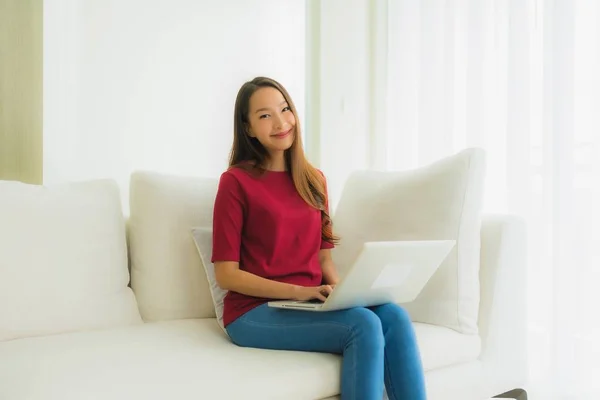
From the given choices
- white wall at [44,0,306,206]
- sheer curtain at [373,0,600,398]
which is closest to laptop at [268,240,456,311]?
sheer curtain at [373,0,600,398]

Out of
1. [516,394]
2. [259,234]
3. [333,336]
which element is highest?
[259,234]

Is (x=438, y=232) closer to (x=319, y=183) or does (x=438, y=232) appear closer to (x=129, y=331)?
(x=319, y=183)

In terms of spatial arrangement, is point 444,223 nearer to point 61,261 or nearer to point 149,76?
point 61,261

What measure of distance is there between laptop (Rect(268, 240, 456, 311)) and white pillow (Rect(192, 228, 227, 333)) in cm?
35

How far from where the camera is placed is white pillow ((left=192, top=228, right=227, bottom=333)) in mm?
1816

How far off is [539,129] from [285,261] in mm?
1159

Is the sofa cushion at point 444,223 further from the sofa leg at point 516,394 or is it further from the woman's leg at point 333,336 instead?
the woman's leg at point 333,336

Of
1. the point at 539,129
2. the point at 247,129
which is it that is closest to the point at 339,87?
the point at 539,129

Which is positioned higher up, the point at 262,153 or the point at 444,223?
the point at 262,153

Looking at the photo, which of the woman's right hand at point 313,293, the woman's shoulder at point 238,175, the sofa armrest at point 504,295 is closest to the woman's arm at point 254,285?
the woman's right hand at point 313,293

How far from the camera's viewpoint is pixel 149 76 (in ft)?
8.29

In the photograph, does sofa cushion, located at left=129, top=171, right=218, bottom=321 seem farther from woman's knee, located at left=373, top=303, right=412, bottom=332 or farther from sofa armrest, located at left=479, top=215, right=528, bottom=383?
sofa armrest, located at left=479, top=215, right=528, bottom=383

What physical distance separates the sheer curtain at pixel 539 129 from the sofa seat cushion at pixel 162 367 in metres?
0.64

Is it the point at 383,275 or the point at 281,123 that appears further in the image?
the point at 281,123
